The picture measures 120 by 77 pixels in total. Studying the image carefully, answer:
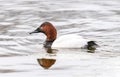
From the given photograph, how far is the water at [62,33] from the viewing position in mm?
11867

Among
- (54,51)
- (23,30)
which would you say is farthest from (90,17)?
(54,51)

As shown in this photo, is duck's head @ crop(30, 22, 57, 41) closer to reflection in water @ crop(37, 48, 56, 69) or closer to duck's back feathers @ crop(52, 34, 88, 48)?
duck's back feathers @ crop(52, 34, 88, 48)

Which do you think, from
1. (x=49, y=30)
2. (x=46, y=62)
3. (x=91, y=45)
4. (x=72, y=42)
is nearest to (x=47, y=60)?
(x=46, y=62)

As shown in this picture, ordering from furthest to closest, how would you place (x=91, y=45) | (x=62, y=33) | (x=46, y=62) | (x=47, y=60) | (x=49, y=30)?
(x=62, y=33), (x=49, y=30), (x=91, y=45), (x=47, y=60), (x=46, y=62)

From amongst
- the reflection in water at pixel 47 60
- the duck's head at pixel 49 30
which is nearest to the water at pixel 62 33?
the reflection in water at pixel 47 60

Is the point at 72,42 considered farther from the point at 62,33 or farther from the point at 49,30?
the point at 62,33

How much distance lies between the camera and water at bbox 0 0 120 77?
38.9 ft

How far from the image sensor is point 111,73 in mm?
11344

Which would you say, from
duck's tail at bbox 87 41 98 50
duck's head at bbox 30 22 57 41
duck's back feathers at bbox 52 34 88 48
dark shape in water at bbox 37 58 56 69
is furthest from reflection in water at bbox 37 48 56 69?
duck's head at bbox 30 22 57 41

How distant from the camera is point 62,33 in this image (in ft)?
54.1

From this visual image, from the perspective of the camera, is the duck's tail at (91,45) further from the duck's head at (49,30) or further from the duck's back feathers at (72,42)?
the duck's head at (49,30)

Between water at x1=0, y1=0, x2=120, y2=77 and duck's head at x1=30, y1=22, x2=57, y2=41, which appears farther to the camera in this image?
duck's head at x1=30, y1=22, x2=57, y2=41

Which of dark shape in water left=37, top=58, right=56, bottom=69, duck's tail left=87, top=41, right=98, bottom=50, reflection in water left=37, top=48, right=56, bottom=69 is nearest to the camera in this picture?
dark shape in water left=37, top=58, right=56, bottom=69

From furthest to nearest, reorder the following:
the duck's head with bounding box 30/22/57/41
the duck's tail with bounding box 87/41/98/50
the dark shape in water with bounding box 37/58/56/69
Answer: the duck's head with bounding box 30/22/57/41 < the duck's tail with bounding box 87/41/98/50 < the dark shape in water with bounding box 37/58/56/69
